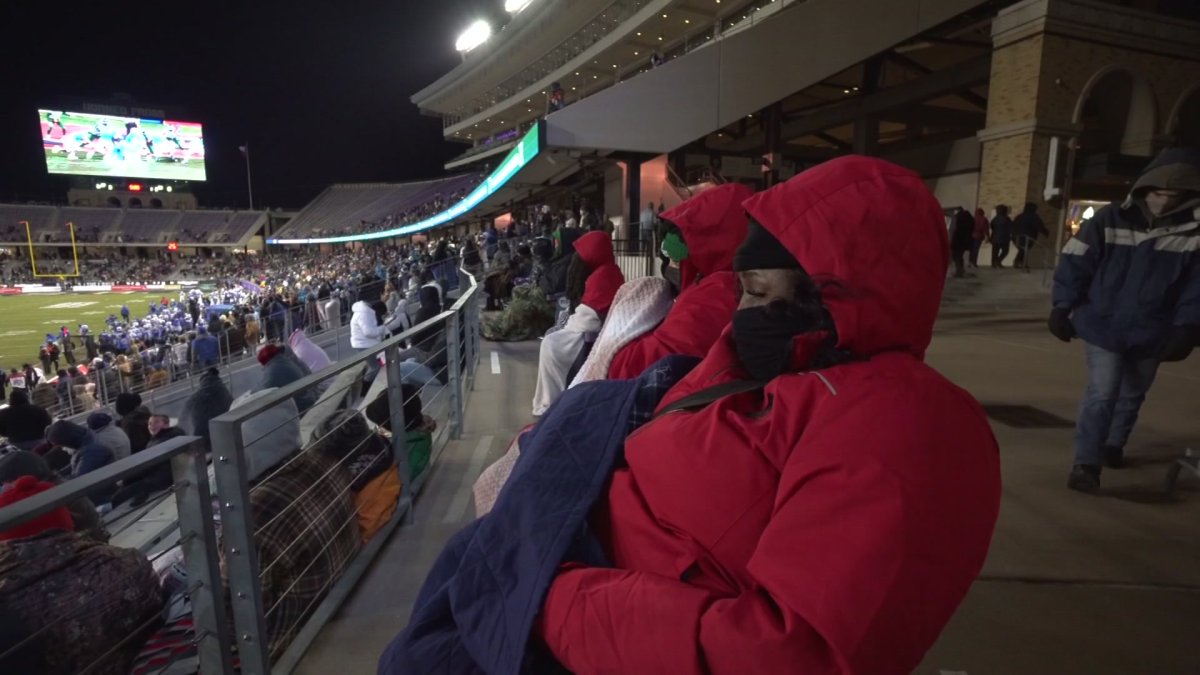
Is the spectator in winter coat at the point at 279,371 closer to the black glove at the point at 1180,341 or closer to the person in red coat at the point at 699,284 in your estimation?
the person in red coat at the point at 699,284

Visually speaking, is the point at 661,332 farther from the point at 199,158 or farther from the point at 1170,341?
the point at 199,158

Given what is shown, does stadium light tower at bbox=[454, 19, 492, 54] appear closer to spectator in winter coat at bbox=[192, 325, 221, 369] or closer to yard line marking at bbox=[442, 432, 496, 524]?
spectator in winter coat at bbox=[192, 325, 221, 369]

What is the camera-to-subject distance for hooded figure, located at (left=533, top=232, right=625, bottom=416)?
4.25 metres

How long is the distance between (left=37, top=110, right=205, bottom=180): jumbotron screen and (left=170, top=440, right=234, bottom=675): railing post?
79.7m

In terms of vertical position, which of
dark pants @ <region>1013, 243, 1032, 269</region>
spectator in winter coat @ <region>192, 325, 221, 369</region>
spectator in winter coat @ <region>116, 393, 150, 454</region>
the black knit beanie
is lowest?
spectator in winter coat @ <region>192, 325, 221, 369</region>

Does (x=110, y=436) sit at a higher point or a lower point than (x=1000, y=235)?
lower

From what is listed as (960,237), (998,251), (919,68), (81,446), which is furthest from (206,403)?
(919,68)

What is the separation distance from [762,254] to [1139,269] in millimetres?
3093

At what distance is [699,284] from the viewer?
251 centimetres

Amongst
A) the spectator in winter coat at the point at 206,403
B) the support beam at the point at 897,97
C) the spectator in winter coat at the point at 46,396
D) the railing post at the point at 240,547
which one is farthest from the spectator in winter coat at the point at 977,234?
the spectator in winter coat at the point at 46,396

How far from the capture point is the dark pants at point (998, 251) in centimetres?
1345

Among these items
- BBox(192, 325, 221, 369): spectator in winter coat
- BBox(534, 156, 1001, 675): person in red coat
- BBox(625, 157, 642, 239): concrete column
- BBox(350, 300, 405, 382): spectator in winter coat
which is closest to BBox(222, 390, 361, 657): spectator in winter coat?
BBox(534, 156, 1001, 675): person in red coat

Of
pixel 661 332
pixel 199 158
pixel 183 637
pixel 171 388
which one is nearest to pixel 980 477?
pixel 661 332

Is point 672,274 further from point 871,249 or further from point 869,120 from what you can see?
point 869,120
